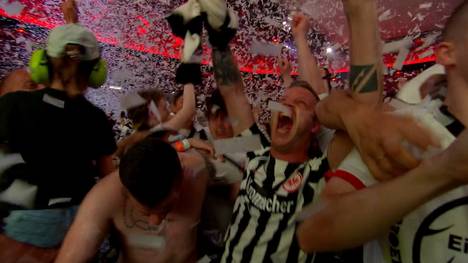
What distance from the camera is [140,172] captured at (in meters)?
1.17

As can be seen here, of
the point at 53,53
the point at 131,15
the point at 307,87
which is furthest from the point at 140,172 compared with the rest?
the point at 131,15

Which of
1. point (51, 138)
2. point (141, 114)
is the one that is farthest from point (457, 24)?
point (141, 114)

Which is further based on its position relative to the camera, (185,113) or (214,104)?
(214,104)

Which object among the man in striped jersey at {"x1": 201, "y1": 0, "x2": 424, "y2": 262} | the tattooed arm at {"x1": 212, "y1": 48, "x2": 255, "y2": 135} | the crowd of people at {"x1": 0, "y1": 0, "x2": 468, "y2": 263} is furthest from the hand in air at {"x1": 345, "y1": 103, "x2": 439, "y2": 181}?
the tattooed arm at {"x1": 212, "y1": 48, "x2": 255, "y2": 135}

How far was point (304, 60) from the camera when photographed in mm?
1925

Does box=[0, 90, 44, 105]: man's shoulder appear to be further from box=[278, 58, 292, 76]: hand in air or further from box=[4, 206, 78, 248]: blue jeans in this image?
box=[278, 58, 292, 76]: hand in air

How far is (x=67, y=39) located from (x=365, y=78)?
4.20ft

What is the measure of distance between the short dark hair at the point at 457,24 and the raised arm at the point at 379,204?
46 centimetres

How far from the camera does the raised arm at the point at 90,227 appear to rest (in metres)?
1.21

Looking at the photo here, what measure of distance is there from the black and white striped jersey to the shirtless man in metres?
0.18

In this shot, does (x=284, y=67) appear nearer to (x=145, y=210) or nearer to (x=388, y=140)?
(x=145, y=210)

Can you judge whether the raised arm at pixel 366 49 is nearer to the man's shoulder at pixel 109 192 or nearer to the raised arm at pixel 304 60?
the man's shoulder at pixel 109 192

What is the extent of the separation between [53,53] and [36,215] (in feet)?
2.25

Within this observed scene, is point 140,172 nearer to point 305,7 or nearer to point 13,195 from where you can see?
point 13,195
